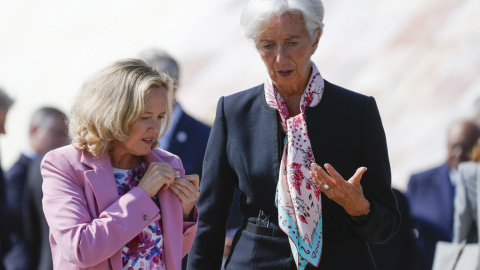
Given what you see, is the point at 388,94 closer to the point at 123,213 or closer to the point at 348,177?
the point at 348,177

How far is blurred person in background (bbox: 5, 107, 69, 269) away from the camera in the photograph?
19.2ft

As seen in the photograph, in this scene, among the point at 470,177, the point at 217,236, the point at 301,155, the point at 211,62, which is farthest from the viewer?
the point at 211,62

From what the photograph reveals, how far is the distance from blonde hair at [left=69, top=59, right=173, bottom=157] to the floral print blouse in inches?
4.5

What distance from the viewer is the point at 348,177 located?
3.06 meters

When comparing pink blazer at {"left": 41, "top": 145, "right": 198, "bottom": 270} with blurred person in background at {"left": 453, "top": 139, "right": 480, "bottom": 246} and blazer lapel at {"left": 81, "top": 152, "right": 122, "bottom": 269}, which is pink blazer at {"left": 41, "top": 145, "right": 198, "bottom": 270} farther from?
blurred person in background at {"left": 453, "top": 139, "right": 480, "bottom": 246}

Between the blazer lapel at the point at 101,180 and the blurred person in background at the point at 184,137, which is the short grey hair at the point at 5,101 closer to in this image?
the blurred person in background at the point at 184,137

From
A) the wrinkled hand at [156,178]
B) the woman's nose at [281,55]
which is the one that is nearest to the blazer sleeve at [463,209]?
the woman's nose at [281,55]

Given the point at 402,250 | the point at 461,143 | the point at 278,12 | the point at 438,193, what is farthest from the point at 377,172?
the point at 461,143

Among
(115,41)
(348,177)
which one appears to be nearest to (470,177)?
(348,177)

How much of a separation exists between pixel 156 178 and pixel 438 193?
17.9 ft

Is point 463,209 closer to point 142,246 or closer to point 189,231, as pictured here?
point 189,231

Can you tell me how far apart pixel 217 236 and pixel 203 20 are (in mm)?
7453

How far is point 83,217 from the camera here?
8.71ft

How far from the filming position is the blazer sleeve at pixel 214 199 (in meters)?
3.23
